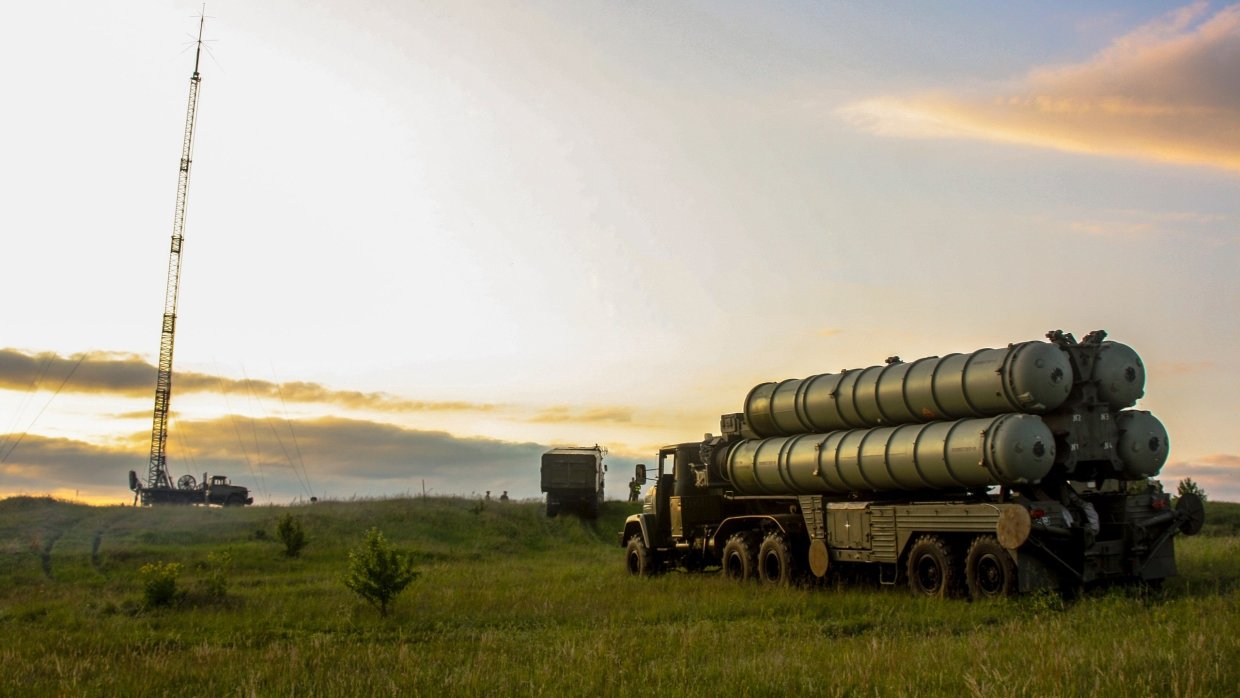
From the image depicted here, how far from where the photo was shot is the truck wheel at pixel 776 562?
22.2m

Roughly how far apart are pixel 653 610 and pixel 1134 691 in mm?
9474

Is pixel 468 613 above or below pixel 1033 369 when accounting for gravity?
below

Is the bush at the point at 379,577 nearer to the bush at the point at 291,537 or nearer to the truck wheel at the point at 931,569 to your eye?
the truck wheel at the point at 931,569

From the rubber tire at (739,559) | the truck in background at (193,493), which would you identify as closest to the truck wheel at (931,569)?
the rubber tire at (739,559)

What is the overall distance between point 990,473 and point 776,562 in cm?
689

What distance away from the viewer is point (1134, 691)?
29.4ft

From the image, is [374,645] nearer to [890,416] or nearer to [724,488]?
[890,416]

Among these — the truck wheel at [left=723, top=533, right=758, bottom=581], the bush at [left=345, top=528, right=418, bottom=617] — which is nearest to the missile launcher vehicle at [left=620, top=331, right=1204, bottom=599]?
the truck wheel at [left=723, top=533, right=758, bottom=581]

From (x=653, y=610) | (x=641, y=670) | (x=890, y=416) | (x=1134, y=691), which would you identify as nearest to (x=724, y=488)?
(x=890, y=416)

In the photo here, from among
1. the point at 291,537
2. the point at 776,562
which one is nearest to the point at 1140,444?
the point at 776,562

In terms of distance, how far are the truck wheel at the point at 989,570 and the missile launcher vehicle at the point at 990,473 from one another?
0.08ft

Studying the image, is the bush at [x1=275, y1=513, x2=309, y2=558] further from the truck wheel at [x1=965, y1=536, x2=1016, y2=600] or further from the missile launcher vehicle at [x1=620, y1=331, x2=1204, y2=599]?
the truck wheel at [x1=965, y1=536, x2=1016, y2=600]

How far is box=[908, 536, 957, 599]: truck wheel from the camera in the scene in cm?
1794

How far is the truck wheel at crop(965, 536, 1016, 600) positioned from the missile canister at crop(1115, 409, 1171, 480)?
10.2 ft
